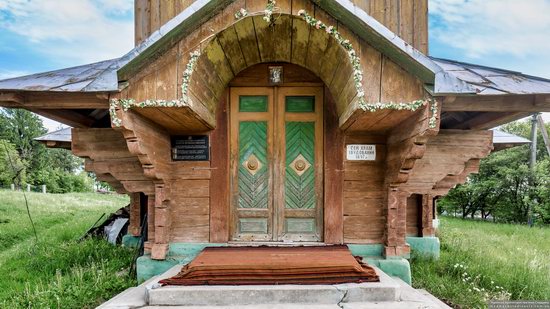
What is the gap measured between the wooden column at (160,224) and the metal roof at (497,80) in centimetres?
349

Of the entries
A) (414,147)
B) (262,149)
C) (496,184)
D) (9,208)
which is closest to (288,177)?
(262,149)

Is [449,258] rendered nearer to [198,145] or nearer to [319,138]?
[319,138]

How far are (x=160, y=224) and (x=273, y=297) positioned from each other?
1.80 metres

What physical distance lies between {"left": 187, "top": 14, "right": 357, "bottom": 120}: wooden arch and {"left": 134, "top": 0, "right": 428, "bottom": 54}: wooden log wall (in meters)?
1.45

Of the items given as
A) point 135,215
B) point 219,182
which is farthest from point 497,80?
point 135,215

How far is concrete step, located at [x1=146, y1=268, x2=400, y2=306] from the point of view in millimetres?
2949

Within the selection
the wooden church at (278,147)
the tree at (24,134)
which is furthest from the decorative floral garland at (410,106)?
the tree at (24,134)

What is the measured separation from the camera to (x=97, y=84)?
3092mm

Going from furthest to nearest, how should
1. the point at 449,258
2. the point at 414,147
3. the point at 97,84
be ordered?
the point at 449,258 < the point at 414,147 < the point at 97,84

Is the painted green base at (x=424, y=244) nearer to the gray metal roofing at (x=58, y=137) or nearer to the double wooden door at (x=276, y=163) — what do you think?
the double wooden door at (x=276, y=163)

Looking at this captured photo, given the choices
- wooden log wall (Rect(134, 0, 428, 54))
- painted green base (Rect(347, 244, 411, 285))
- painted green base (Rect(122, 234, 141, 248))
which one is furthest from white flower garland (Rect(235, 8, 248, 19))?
painted green base (Rect(122, 234, 141, 248))

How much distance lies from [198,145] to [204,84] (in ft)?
3.08

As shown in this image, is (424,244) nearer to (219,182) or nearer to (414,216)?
(414,216)

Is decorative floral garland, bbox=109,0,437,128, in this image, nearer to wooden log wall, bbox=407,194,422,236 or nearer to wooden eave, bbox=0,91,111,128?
wooden eave, bbox=0,91,111,128
